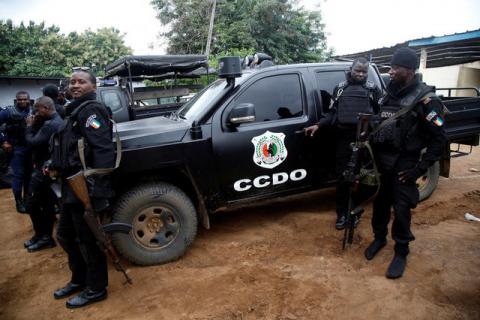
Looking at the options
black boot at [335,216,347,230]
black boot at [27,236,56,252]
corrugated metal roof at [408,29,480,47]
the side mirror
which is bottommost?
black boot at [335,216,347,230]

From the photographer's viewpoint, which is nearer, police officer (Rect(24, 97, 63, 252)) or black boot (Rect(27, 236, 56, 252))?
police officer (Rect(24, 97, 63, 252))

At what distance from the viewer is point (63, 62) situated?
82.5 feet

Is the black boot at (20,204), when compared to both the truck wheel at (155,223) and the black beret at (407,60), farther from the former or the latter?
the black beret at (407,60)

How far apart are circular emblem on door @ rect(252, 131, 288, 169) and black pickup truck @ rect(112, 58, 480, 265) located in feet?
0.04

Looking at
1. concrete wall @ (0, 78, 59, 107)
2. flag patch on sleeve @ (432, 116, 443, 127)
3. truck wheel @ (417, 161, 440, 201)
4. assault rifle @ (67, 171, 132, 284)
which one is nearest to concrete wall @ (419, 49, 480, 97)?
truck wheel @ (417, 161, 440, 201)

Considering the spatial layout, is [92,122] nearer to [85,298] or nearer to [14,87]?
[85,298]

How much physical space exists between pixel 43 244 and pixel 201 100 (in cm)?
249

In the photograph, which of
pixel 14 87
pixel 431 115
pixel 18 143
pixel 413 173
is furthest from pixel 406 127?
pixel 14 87

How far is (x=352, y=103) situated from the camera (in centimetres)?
356

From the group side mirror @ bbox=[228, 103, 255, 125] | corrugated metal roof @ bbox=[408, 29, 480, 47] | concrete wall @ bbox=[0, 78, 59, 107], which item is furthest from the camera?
concrete wall @ bbox=[0, 78, 59, 107]

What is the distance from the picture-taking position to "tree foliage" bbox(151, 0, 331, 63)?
1911cm

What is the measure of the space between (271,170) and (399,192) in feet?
4.21

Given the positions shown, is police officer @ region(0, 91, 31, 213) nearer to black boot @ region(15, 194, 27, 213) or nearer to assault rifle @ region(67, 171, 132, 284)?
black boot @ region(15, 194, 27, 213)

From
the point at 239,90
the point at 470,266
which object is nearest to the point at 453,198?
the point at 470,266
